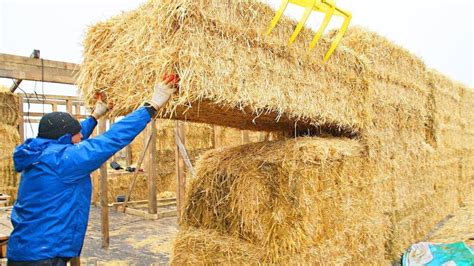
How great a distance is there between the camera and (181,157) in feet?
25.4

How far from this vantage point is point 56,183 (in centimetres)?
258

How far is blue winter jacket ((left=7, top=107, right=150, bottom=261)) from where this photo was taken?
2.55 m

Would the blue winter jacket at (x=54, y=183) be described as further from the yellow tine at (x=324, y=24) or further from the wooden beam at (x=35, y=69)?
the yellow tine at (x=324, y=24)

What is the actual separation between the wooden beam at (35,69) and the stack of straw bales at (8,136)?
6.97m

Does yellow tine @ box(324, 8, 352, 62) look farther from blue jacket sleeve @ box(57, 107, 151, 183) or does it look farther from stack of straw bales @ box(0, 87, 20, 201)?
stack of straw bales @ box(0, 87, 20, 201)

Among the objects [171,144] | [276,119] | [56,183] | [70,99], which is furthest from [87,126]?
[171,144]

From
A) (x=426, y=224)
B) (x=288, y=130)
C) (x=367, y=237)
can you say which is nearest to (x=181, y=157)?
(x=288, y=130)

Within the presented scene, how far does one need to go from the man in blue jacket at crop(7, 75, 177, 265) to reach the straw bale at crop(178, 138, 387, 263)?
146cm

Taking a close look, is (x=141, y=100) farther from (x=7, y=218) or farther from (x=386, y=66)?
(x=386, y=66)

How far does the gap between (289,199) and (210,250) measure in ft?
3.35

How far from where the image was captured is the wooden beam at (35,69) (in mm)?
3926

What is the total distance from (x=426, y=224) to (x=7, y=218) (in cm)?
661

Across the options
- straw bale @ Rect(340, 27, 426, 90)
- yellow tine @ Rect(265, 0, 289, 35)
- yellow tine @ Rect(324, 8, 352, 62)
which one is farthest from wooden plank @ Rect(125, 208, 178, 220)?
yellow tine @ Rect(265, 0, 289, 35)

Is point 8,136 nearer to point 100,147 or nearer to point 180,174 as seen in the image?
point 180,174
